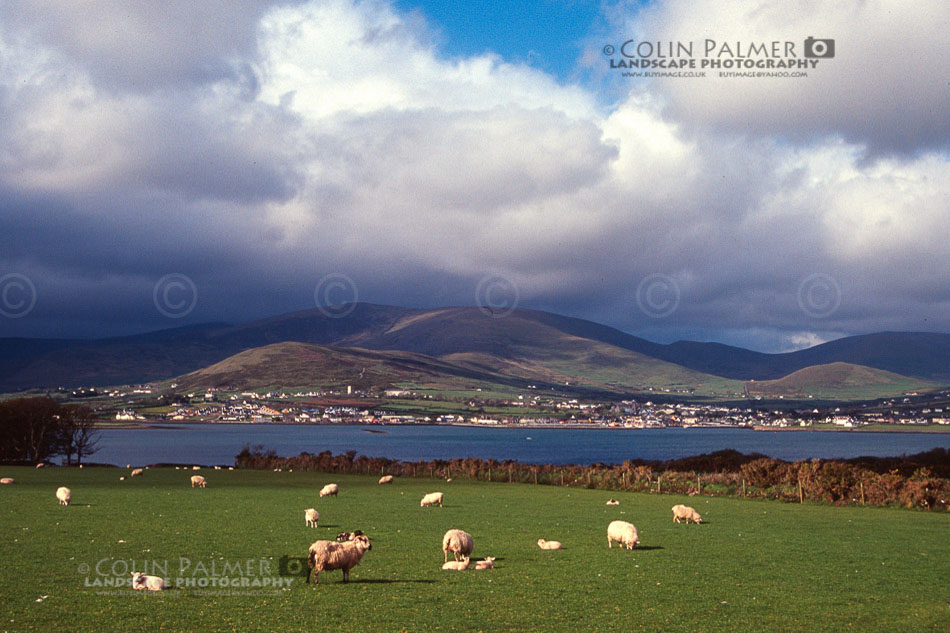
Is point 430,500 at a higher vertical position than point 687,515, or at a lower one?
lower

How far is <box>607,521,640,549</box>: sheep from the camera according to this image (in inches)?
872

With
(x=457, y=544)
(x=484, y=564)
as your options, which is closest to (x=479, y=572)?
(x=484, y=564)

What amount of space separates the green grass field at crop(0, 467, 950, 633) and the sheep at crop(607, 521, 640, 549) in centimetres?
45

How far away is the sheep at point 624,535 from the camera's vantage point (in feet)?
72.7

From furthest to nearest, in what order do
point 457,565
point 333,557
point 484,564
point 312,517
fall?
point 312,517 < point 484,564 < point 457,565 < point 333,557

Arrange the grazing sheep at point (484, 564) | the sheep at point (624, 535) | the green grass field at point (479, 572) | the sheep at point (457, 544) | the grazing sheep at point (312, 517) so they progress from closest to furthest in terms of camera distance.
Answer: the green grass field at point (479, 572)
the grazing sheep at point (484, 564)
the sheep at point (457, 544)
the sheep at point (624, 535)
the grazing sheep at point (312, 517)

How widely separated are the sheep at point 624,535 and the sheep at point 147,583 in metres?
13.0

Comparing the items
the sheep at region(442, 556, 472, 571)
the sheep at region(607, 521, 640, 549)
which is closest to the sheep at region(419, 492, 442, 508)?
the sheep at region(607, 521, 640, 549)

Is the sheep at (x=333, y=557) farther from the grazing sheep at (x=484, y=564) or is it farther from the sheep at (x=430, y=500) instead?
the sheep at (x=430, y=500)

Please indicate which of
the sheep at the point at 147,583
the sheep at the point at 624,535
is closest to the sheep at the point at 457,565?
the sheep at the point at 624,535

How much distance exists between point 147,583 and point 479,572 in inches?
292

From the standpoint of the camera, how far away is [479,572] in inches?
702

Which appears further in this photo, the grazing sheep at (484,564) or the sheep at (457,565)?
the grazing sheep at (484,564)

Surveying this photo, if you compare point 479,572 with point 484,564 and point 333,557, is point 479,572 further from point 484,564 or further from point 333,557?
point 333,557
